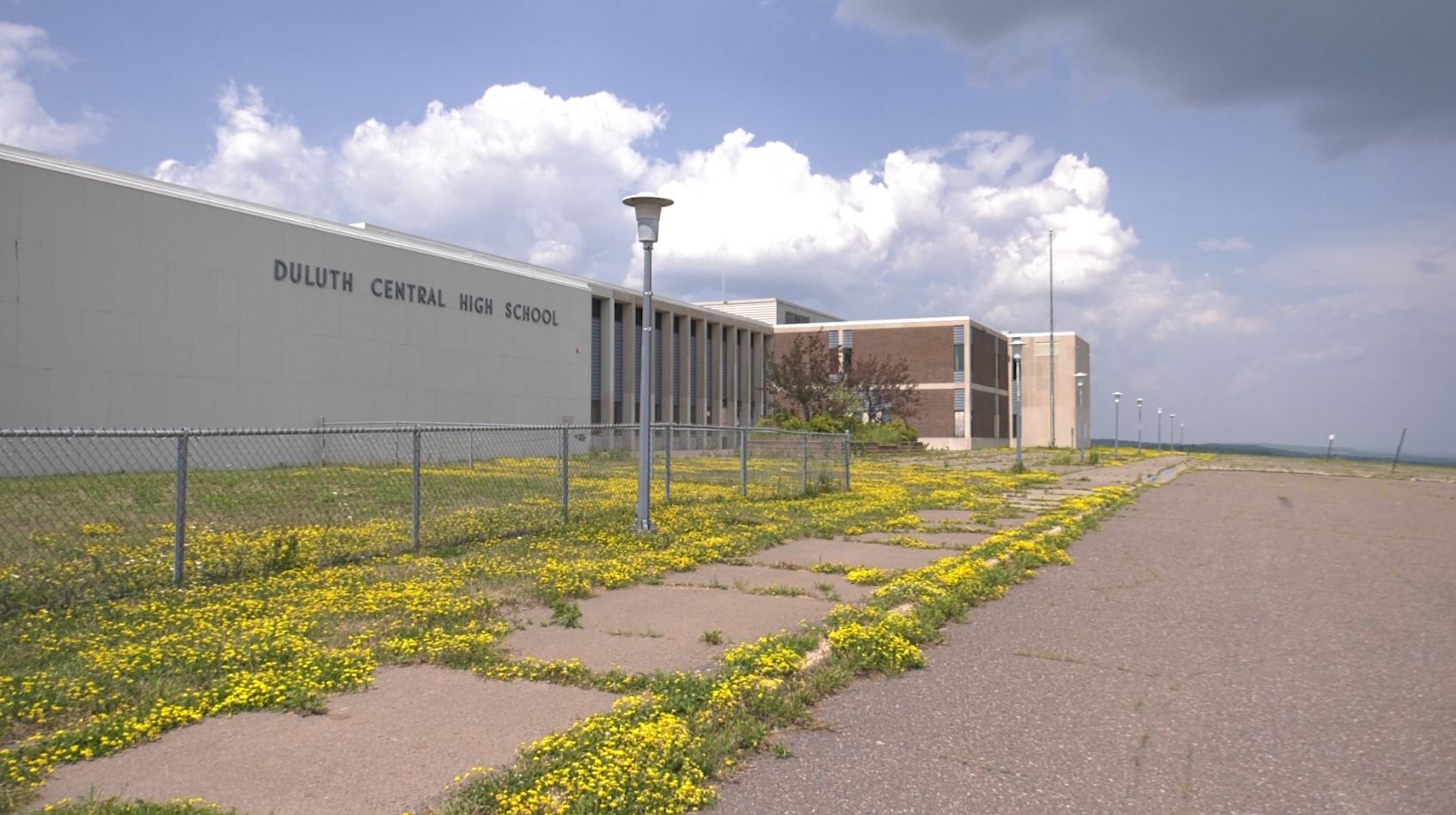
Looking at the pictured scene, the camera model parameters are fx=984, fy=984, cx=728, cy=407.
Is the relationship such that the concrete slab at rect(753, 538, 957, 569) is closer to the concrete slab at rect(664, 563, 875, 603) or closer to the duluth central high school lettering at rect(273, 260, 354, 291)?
the concrete slab at rect(664, 563, 875, 603)

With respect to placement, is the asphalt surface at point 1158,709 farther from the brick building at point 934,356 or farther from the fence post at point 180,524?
the brick building at point 934,356

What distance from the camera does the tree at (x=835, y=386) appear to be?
54.6 metres

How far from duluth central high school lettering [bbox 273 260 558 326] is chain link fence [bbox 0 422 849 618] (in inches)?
284

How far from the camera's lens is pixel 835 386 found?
182 ft

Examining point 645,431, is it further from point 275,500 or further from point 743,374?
point 743,374

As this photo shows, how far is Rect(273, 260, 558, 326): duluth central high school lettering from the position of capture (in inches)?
1225

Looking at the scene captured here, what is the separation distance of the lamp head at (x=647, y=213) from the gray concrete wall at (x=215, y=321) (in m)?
19.4

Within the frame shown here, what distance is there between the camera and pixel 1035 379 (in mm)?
92750

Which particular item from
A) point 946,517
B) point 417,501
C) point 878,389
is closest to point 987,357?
point 878,389

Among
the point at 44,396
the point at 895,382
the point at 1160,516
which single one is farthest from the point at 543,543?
the point at 895,382

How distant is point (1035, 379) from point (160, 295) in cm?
7942

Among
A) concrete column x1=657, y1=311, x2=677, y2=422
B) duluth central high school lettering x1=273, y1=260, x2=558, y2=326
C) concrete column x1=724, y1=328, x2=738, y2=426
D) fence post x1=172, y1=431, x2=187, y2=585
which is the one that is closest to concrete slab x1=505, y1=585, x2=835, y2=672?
fence post x1=172, y1=431, x2=187, y2=585

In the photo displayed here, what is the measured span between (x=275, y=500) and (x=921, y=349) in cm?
6407

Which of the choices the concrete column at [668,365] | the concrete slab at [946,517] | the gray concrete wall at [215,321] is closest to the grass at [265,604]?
the concrete slab at [946,517]
